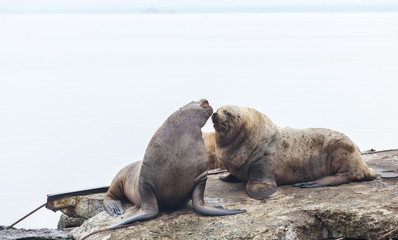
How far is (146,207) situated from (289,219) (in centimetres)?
123

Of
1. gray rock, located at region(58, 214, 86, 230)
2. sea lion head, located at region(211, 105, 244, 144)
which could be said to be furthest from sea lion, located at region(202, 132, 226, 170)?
gray rock, located at region(58, 214, 86, 230)

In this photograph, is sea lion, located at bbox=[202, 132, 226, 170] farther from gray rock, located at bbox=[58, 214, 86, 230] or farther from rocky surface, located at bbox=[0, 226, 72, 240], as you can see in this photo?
rocky surface, located at bbox=[0, 226, 72, 240]

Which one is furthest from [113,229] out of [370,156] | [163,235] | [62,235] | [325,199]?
[370,156]

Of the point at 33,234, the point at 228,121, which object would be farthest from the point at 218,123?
the point at 33,234

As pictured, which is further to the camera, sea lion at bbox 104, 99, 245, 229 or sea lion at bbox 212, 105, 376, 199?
sea lion at bbox 212, 105, 376, 199

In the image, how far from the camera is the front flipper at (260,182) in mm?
6141

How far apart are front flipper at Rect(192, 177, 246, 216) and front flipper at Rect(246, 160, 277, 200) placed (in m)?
0.57

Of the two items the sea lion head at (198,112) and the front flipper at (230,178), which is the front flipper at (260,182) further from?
the sea lion head at (198,112)

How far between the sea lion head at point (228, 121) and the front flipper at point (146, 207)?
3.65 ft

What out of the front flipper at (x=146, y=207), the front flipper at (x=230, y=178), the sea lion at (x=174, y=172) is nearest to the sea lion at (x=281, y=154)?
the front flipper at (x=230, y=178)

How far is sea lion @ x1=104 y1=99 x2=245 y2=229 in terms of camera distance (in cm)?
563

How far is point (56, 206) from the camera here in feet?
22.9

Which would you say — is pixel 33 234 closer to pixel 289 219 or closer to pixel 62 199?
pixel 62 199

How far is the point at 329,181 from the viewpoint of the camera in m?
6.37
